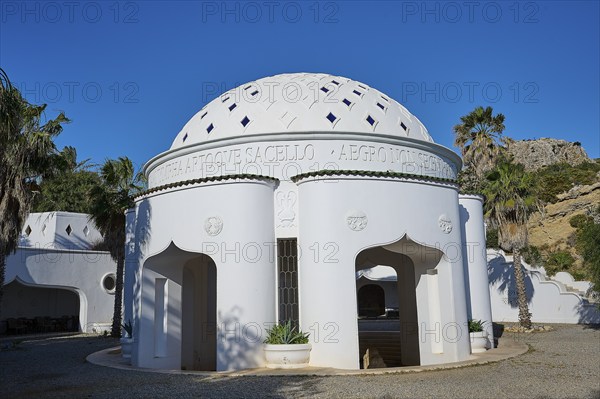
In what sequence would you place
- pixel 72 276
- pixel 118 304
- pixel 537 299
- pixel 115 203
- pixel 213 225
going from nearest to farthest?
1. pixel 213 225
2. pixel 115 203
3. pixel 118 304
4. pixel 537 299
5. pixel 72 276

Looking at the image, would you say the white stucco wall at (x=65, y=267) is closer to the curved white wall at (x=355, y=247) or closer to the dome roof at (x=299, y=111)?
the dome roof at (x=299, y=111)

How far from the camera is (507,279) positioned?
30.1 metres

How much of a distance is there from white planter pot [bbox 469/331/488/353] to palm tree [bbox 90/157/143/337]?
15292 millimetres

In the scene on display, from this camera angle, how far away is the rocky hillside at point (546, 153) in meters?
77.2

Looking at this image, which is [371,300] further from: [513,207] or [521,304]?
[513,207]

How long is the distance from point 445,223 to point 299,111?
5493 millimetres

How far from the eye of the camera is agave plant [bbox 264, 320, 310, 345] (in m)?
12.8

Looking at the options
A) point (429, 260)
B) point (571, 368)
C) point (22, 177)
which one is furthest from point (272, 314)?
point (22, 177)

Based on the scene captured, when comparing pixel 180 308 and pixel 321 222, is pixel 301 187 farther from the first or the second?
pixel 180 308

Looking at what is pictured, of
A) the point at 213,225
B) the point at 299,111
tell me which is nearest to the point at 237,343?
the point at 213,225

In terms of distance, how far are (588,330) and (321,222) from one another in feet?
53.8

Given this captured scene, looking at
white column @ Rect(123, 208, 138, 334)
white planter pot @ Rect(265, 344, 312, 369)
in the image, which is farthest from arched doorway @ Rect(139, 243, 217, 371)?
white planter pot @ Rect(265, 344, 312, 369)

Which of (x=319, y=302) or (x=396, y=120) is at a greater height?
(x=396, y=120)

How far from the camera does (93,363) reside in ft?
51.1
